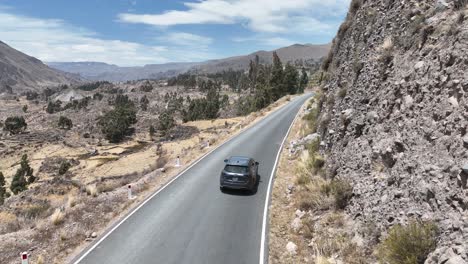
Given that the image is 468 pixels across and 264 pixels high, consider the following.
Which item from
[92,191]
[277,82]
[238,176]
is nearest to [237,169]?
[238,176]

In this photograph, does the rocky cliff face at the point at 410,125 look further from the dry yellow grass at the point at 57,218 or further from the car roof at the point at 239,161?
the dry yellow grass at the point at 57,218

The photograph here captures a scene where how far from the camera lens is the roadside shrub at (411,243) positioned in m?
8.09

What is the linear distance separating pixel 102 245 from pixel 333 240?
775 cm

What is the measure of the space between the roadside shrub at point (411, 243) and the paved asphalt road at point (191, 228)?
13.6 ft

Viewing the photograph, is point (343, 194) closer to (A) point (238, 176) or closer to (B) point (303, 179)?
(B) point (303, 179)

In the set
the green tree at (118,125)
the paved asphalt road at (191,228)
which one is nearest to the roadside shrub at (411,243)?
the paved asphalt road at (191,228)

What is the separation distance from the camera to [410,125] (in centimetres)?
1109

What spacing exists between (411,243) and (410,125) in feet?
13.9

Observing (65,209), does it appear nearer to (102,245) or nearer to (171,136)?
(102,245)

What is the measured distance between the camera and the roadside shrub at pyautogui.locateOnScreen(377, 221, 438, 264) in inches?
319

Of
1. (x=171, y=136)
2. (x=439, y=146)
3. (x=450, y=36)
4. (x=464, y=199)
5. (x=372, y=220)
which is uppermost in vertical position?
(x=450, y=36)

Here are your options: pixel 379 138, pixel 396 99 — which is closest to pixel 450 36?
pixel 396 99

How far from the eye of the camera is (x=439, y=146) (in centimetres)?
938

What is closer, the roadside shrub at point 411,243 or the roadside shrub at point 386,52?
the roadside shrub at point 411,243
